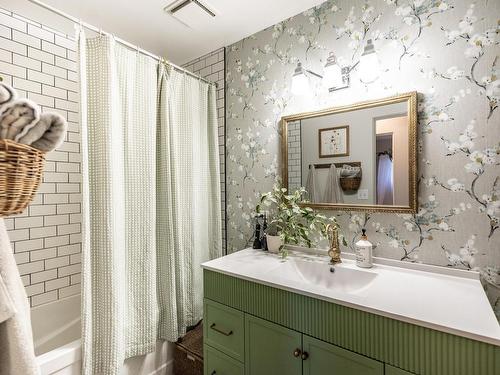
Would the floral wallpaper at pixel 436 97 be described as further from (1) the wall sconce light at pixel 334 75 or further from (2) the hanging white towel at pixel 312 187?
(2) the hanging white towel at pixel 312 187

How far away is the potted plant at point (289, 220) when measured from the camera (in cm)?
166

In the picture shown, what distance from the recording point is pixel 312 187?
173 centimetres

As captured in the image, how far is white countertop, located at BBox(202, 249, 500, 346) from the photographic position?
36.0 inches

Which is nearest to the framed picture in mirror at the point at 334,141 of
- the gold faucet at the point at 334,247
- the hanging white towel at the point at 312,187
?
the hanging white towel at the point at 312,187

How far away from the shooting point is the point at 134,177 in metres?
1.56

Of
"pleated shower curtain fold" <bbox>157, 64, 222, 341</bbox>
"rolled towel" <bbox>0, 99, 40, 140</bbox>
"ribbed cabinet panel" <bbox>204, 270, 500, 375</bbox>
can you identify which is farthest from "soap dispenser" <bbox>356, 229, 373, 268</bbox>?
"rolled towel" <bbox>0, 99, 40, 140</bbox>

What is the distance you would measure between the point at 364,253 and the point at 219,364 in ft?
3.17

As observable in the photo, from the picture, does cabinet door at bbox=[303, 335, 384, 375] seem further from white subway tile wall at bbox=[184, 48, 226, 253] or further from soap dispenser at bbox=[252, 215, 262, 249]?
white subway tile wall at bbox=[184, 48, 226, 253]

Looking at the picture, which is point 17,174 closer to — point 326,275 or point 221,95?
point 326,275

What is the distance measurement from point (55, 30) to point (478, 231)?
9.18ft

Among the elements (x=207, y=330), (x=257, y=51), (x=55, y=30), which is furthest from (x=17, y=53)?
(x=207, y=330)

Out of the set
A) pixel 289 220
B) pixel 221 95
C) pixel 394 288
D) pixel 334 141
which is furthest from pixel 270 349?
pixel 221 95

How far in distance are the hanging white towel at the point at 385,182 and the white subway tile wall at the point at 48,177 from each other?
2.05m

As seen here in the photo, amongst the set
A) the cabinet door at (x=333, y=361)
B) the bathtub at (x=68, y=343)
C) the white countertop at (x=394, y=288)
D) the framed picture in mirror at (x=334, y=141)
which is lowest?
the bathtub at (x=68, y=343)
